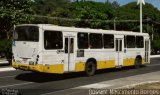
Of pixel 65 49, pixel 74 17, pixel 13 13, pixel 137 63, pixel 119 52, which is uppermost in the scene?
pixel 74 17

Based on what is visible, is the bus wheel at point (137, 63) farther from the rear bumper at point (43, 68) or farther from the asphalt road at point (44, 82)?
the rear bumper at point (43, 68)

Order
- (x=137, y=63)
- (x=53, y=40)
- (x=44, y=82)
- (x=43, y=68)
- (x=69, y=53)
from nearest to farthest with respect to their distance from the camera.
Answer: (x=43, y=68) < (x=44, y=82) < (x=53, y=40) < (x=69, y=53) < (x=137, y=63)

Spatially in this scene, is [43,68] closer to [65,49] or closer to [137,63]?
[65,49]

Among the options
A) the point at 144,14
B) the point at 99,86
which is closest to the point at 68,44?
the point at 99,86

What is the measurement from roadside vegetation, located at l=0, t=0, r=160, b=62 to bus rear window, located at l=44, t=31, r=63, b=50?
27.5 ft

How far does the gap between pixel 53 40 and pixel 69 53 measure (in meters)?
1.49

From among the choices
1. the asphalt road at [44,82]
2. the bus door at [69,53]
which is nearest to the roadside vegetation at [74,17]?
the asphalt road at [44,82]

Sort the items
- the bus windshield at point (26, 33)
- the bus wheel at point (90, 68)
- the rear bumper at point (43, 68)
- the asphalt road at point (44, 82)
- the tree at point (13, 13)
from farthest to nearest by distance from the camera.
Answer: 1. the tree at point (13, 13)
2. the bus wheel at point (90, 68)
3. the bus windshield at point (26, 33)
4. the rear bumper at point (43, 68)
5. the asphalt road at point (44, 82)

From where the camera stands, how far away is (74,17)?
7294 cm

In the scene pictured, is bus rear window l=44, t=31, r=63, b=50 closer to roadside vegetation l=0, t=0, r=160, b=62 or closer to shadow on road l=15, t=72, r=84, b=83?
shadow on road l=15, t=72, r=84, b=83

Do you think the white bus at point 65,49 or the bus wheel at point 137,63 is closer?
the white bus at point 65,49

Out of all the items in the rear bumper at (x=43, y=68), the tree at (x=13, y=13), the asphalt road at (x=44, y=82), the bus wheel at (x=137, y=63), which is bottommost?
the asphalt road at (x=44, y=82)

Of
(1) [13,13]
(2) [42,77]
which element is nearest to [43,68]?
(2) [42,77]

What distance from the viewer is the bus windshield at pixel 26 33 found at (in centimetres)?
1936
